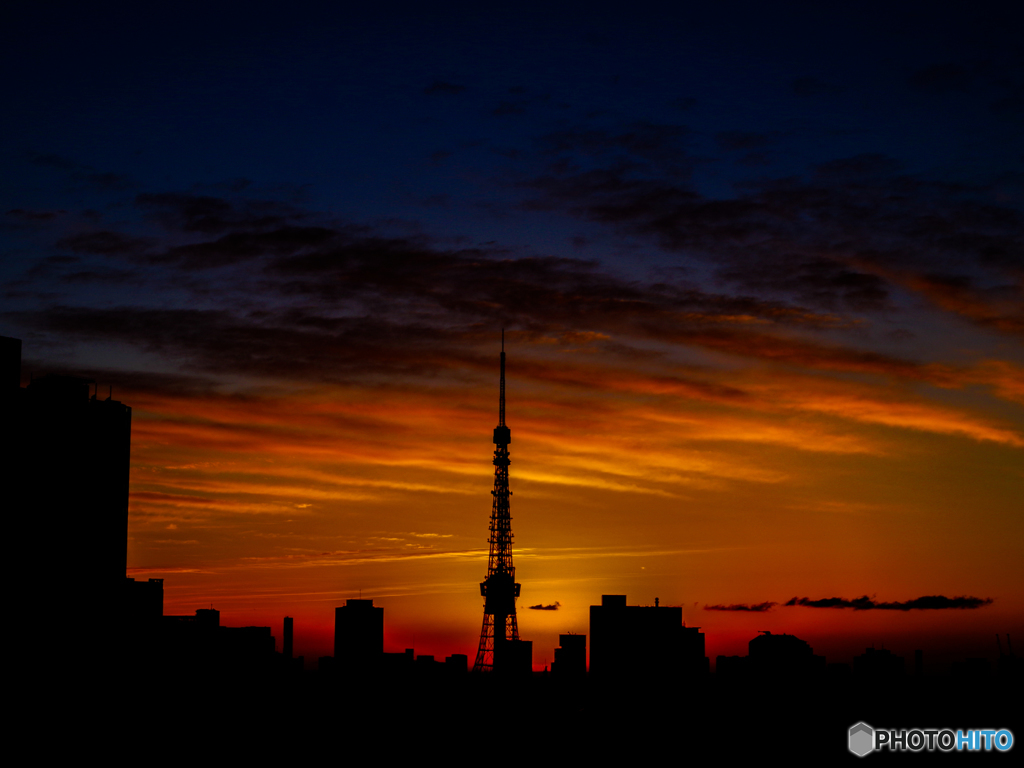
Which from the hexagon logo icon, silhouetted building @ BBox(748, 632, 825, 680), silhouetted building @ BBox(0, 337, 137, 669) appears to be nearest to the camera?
the hexagon logo icon

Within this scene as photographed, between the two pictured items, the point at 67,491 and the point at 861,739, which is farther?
the point at 67,491

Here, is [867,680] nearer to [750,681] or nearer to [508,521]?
[750,681]

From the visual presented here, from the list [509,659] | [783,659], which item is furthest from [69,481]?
[783,659]

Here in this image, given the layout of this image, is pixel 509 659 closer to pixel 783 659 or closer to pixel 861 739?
pixel 783 659

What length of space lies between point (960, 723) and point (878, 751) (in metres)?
13.2

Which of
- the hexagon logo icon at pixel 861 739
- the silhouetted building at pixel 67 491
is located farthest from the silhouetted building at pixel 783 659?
the silhouetted building at pixel 67 491

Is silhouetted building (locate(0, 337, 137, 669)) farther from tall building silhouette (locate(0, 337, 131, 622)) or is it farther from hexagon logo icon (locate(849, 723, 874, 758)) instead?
hexagon logo icon (locate(849, 723, 874, 758))

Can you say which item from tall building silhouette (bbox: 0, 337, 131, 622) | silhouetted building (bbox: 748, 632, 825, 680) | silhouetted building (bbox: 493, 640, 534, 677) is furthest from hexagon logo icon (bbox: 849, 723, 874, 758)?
tall building silhouette (bbox: 0, 337, 131, 622)

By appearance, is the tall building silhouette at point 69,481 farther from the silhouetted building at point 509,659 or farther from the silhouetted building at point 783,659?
the silhouetted building at point 783,659

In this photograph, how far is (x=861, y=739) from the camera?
141m

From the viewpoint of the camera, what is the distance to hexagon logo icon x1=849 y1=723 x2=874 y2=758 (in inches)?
5340

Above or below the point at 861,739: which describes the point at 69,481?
above

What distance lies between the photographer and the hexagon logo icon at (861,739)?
445 ft

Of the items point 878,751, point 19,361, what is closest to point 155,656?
point 19,361
